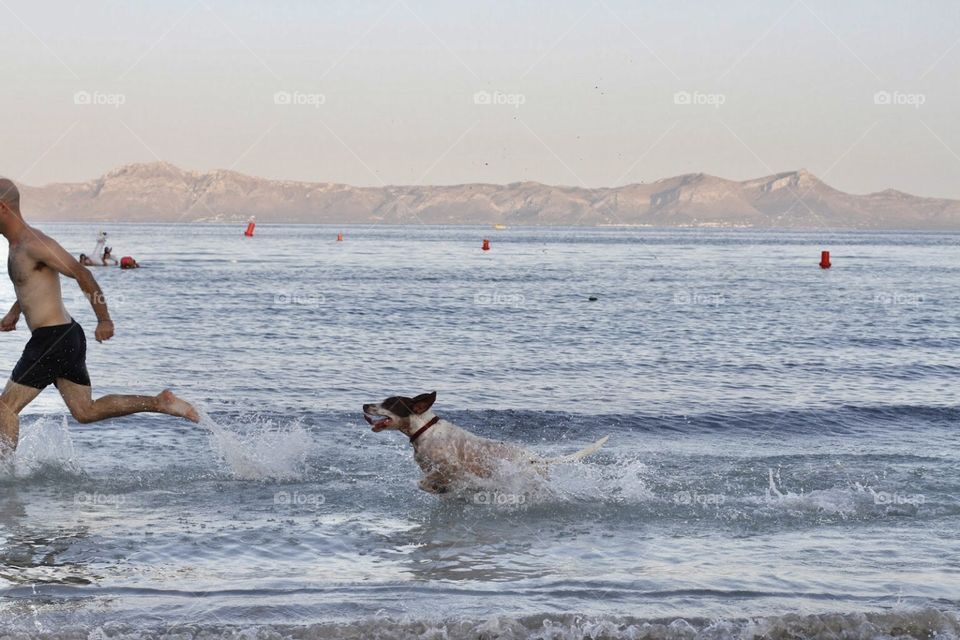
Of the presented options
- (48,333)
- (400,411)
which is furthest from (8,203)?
(400,411)

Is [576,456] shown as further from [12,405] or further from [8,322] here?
[8,322]

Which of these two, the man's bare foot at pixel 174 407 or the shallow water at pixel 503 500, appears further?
the man's bare foot at pixel 174 407

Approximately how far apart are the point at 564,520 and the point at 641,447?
363 cm

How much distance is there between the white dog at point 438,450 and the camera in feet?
28.6

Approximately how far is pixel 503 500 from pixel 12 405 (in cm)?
424

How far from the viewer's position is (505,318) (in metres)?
27.4

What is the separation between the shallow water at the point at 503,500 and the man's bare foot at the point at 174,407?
2.26 ft

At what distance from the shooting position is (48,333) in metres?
8.29

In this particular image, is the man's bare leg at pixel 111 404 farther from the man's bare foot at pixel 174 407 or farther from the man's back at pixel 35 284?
the man's back at pixel 35 284

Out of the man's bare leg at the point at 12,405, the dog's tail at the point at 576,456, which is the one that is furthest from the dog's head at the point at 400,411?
the man's bare leg at the point at 12,405

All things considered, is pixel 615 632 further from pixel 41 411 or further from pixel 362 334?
pixel 362 334

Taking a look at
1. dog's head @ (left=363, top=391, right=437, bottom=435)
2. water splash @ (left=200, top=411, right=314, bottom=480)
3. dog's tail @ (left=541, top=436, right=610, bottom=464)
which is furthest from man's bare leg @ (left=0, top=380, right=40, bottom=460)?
dog's tail @ (left=541, top=436, right=610, bottom=464)

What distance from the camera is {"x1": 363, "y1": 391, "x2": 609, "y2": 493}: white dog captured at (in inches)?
343

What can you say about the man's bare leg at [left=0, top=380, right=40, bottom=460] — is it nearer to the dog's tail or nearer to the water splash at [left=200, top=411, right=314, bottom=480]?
the water splash at [left=200, top=411, right=314, bottom=480]
